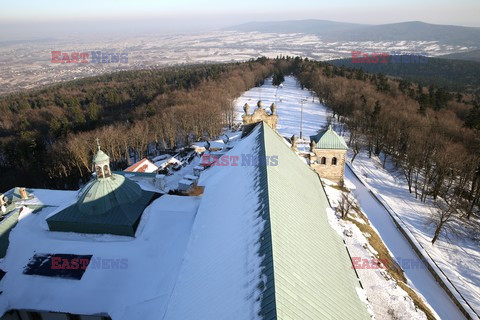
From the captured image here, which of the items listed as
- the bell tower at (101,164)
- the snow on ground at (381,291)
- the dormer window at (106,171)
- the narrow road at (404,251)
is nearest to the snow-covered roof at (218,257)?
the bell tower at (101,164)

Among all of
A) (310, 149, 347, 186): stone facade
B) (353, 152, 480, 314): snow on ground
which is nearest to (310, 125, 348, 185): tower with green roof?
(310, 149, 347, 186): stone facade

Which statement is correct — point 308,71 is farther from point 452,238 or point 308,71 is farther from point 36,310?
point 36,310

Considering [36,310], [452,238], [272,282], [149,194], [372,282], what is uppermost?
[272,282]

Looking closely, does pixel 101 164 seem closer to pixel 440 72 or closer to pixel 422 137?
pixel 422 137

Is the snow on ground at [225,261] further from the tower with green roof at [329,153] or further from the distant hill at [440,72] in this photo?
A: the distant hill at [440,72]

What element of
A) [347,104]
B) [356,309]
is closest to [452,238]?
[356,309]

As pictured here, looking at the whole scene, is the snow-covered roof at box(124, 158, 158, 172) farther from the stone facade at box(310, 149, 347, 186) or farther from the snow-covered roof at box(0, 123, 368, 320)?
the stone facade at box(310, 149, 347, 186)

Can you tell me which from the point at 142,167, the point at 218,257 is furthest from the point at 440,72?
the point at 218,257
